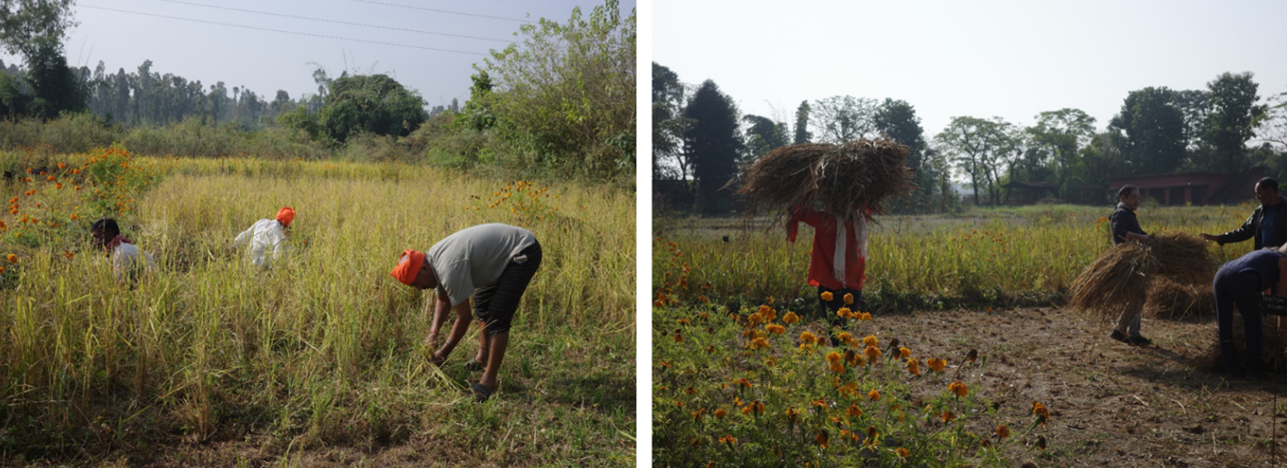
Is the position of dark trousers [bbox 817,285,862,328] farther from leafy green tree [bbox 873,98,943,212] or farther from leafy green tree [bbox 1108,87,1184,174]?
leafy green tree [bbox 1108,87,1184,174]

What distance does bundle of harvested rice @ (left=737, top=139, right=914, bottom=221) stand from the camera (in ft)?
7.27

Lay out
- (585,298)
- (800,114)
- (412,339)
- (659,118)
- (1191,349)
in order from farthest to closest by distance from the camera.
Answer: (585,298)
(412,339)
(659,118)
(800,114)
(1191,349)

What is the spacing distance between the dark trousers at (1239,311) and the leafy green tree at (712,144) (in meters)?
1.57

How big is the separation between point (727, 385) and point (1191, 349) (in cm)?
138

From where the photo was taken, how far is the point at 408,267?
3.04 meters

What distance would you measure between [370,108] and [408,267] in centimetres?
464

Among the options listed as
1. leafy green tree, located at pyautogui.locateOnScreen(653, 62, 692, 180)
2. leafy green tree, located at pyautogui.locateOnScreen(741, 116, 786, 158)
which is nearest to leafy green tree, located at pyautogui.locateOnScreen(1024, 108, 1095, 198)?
leafy green tree, located at pyautogui.locateOnScreen(741, 116, 786, 158)

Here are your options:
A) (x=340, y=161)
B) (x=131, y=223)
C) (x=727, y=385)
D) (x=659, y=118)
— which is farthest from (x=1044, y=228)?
(x=340, y=161)

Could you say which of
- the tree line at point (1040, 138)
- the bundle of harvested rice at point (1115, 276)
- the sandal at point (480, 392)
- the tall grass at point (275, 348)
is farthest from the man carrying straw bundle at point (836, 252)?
the sandal at point (480, 392)

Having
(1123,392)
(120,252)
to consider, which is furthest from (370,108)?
(1123,392)

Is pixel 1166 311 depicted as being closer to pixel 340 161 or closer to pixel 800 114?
pixel 800 114

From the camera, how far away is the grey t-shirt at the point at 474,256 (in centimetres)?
309

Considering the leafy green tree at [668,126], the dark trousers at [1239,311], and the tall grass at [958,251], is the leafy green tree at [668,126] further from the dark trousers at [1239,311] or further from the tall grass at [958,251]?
the dark trousers at [1239,311]

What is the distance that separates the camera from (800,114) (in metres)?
2.37
